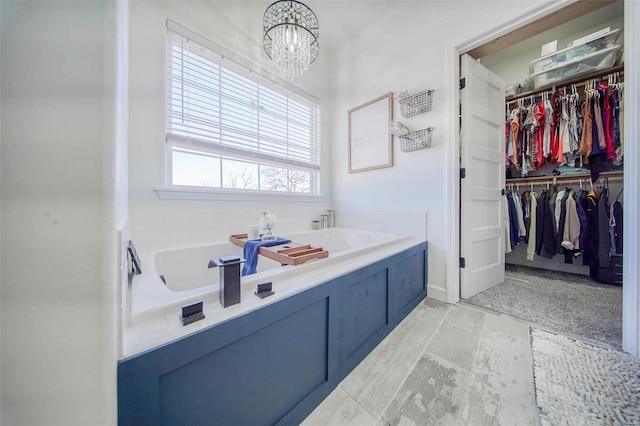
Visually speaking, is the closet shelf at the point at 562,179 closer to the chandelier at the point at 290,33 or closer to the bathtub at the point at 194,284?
the bathtub at the point at 194,284

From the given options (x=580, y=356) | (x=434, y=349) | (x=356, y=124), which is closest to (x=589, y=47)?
(x=356, y=124)

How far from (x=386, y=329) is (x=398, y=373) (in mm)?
292

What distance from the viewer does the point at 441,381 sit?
102 cm

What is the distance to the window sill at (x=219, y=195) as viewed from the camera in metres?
1.60

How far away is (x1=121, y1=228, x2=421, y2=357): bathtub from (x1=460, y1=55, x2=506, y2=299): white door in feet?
1.84

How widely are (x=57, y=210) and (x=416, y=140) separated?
2213mm

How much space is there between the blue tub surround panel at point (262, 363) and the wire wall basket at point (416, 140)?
4.31 ft

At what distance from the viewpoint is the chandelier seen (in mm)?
1516

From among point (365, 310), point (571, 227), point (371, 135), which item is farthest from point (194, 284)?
point (571, 227)

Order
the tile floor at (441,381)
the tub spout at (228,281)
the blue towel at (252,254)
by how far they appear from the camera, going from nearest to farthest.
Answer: the tub spout at (228,281)
the tile floor at (441,381)
the blue towel at (252,254)

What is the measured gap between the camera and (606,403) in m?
0.90

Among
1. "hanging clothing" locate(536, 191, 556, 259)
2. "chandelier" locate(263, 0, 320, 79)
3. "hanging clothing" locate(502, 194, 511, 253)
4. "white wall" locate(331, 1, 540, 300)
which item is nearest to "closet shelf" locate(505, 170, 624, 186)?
"hanging clothing" locate(536, 191, 556, 259)

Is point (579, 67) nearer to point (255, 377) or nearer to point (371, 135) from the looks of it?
point (371, 135)

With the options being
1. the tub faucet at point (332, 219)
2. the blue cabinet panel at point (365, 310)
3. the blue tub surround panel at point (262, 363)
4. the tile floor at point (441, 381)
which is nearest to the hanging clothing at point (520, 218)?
the tile floor at point (441, 381)
